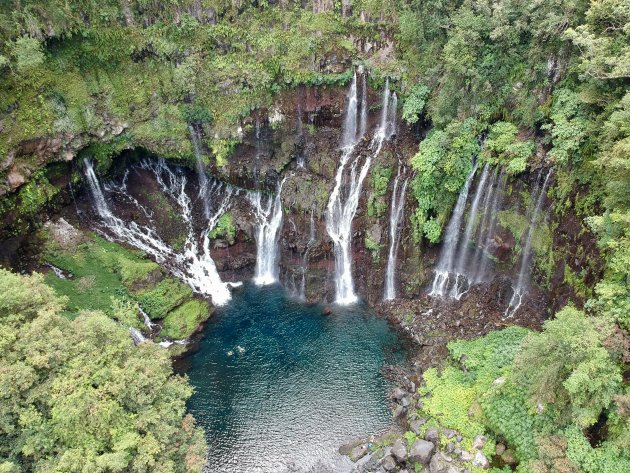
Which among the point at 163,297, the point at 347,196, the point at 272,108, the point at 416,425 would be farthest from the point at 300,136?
the point at 416,425

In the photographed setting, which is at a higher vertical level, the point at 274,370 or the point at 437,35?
the point at 437,35

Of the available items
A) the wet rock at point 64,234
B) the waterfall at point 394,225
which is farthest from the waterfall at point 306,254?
the wet rock at point 64,234

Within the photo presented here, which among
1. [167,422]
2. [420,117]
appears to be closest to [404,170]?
[420,117]

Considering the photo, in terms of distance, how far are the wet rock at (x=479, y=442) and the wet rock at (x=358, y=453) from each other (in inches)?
188

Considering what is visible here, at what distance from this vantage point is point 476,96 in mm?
25125

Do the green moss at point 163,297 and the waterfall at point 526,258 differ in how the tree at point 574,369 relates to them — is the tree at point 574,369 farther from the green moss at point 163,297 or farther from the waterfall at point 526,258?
the green moss at point 163,297

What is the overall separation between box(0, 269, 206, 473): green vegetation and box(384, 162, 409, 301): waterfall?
1630 centimetres

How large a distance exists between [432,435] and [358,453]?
133 inches

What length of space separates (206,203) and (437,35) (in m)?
19.1

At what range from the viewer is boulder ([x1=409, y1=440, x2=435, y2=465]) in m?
18.8

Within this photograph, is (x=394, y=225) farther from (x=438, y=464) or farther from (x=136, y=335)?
(x=136, y=335)

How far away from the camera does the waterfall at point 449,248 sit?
84.9 ft

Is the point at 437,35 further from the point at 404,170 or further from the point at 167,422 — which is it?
the point at 167,422

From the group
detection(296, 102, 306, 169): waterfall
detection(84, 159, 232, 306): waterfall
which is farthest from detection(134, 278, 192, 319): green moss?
detection(296, 102, 306, 169): waterfall
